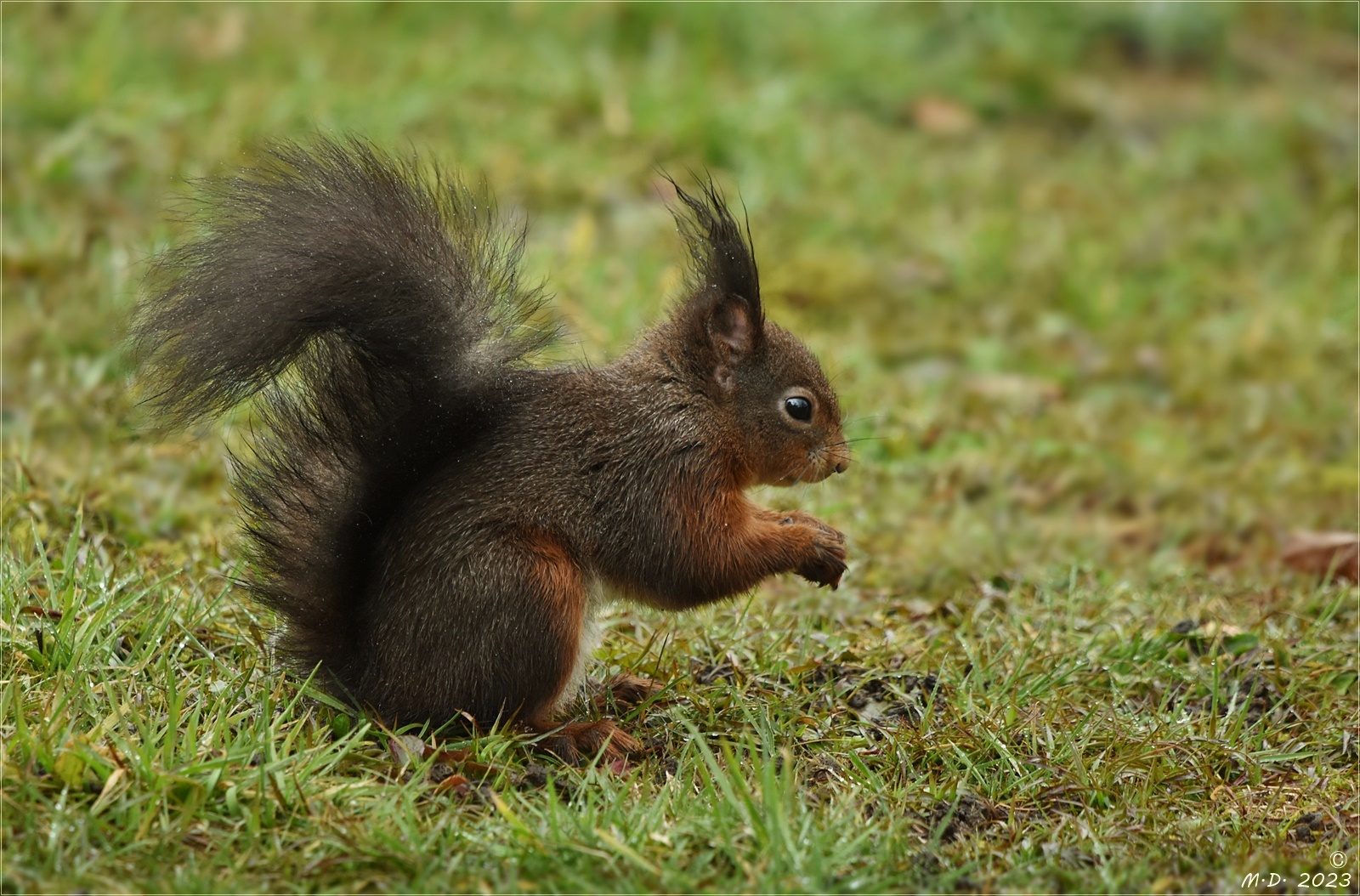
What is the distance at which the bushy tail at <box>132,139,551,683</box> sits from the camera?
8.12 feet

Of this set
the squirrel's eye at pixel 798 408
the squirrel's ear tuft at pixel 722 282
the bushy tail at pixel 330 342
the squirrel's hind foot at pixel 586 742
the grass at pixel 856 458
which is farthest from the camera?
the squirrel's eye at pixel 798 408

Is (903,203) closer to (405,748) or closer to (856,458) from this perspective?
(856,458)

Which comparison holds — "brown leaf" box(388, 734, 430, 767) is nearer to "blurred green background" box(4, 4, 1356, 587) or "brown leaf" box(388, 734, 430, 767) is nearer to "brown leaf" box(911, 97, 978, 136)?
"blurred green background" box(4, 4, 1356, 587)

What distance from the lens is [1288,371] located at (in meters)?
5.40

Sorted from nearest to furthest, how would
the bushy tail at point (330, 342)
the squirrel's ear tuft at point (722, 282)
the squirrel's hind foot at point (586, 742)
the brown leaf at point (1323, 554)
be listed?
the bushy tail at point (330, 342) < the squirrel's hind foot at point (586, 742) < the squirrel's ear tuft at point (722, 282) < the brown leaf at point (1323, 554)

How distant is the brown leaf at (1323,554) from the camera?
13.0 feet

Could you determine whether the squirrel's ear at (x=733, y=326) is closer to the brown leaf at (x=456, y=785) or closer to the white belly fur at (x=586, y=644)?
the white belly fur at (x=586, y=644)

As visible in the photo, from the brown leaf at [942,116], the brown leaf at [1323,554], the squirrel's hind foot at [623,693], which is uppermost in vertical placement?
the brown leaf at [942,116]

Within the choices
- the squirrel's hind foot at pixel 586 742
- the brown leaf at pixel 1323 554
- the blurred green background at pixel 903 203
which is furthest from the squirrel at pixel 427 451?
the brown leaf at pixel 1323 554

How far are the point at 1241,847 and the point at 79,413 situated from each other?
3.02m

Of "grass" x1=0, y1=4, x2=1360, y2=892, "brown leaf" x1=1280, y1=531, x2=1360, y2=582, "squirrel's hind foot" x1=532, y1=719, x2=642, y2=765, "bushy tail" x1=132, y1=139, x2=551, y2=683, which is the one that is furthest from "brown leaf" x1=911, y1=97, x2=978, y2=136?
"squirrel's hind foot" x1=532, y1=719, x2=642, y2=765

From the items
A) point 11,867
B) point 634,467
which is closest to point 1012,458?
point 634,467

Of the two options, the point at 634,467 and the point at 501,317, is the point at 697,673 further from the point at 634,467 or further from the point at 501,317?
the point at 501,317

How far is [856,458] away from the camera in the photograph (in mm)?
4281
